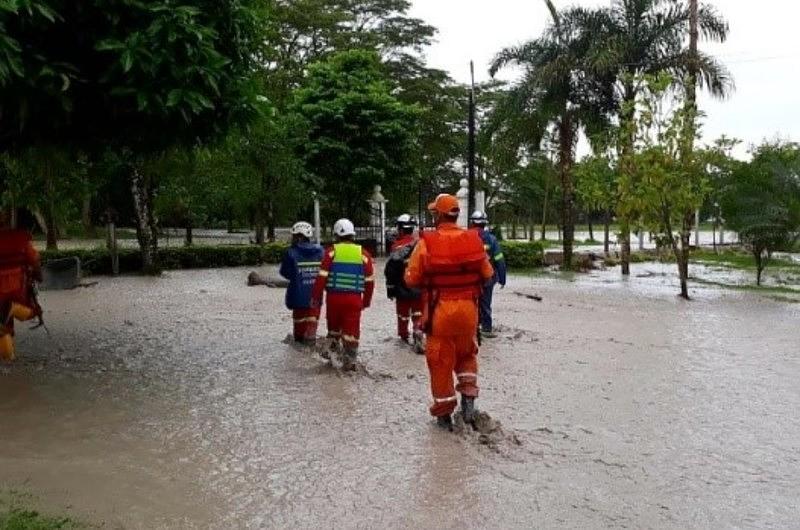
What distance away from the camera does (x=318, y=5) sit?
3784 centimetres

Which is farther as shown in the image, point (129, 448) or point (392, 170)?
point (392, 170)

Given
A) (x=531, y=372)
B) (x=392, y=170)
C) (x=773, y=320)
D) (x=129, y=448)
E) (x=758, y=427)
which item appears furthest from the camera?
(x=392, y=170)

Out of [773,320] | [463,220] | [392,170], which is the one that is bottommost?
[773,320]

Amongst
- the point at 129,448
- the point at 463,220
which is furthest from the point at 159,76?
the point at 463,220

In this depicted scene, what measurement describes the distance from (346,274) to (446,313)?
9.02ft

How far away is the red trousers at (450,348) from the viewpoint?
6.45 metres

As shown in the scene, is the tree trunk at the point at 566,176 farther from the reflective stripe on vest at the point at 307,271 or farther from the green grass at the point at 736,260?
the reflective stripe on vest at the point at 307,271

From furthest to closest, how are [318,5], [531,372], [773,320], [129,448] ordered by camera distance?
[318,5] → [773,320] → [531,372] → [129,448]

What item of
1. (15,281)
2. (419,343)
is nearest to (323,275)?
(419,343)

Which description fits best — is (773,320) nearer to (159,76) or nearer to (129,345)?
(129,345)

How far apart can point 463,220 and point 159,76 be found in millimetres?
21018

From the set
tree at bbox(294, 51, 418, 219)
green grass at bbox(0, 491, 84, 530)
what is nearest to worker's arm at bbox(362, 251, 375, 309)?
green grass at bbox(0, 491, 84, 530)

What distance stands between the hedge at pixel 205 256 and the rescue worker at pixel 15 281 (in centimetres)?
1335

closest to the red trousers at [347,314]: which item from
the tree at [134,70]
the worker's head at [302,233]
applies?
the worker's head at [302,233]
